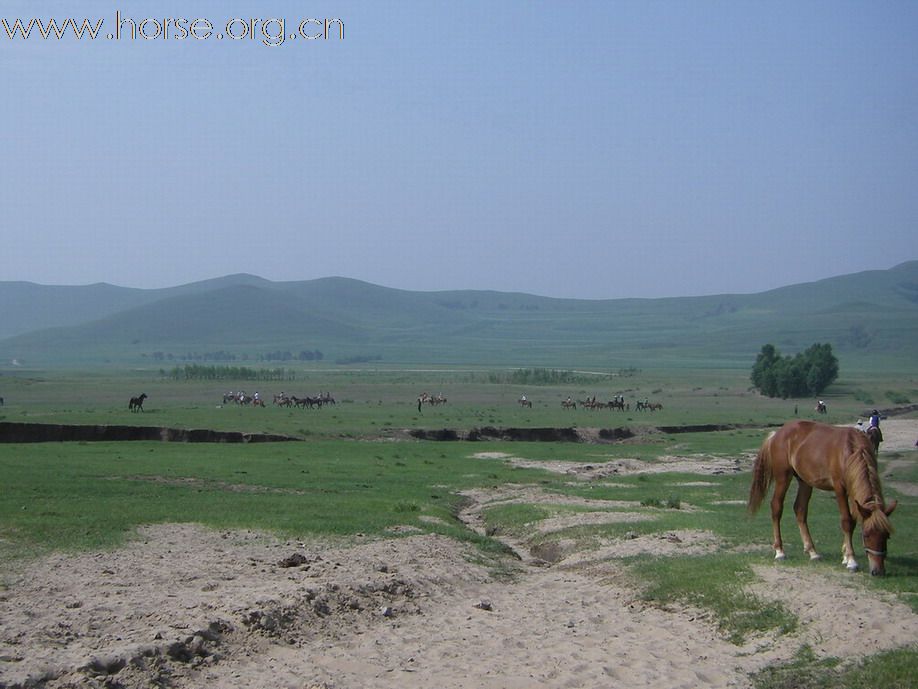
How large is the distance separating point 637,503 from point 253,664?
16.0 m

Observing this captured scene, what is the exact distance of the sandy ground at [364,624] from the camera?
10828 mm

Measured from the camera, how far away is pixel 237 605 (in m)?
12.5

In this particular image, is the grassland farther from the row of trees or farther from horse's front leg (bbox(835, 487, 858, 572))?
the row of trees

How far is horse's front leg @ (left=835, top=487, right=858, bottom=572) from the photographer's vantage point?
44.2 feet

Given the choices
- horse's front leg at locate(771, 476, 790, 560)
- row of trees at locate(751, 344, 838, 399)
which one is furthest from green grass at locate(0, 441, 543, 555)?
row of trees at locate(751, 344, 838, 399)

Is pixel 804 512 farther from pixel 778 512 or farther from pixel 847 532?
pixel 847 532

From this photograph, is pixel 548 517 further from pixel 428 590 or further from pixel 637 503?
pixel 428 590

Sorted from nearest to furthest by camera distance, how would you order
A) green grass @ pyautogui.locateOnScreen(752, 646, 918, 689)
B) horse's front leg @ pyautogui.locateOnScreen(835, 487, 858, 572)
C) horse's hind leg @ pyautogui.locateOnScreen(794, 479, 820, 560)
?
green grass @ pyautogui.locateOnScreen(752, 646, 918, 689)
horse's front leg @ pyautogui.locateOnScreen(835, 487, 858, 572)
horse's hind leg @ pyautogui.locateOnScreen(794, 479, 820, 560)

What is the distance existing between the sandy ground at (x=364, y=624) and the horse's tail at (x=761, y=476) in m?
0.93

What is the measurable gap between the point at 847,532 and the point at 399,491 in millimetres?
15295

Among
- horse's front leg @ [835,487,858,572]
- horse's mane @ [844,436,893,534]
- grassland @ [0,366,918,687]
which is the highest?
horse's mane @ [844,436,893,534]

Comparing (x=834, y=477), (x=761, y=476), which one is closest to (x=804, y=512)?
(x=761, y=476)

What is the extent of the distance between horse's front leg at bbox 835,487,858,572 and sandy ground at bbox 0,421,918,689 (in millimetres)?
318

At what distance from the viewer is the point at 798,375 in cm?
9850
